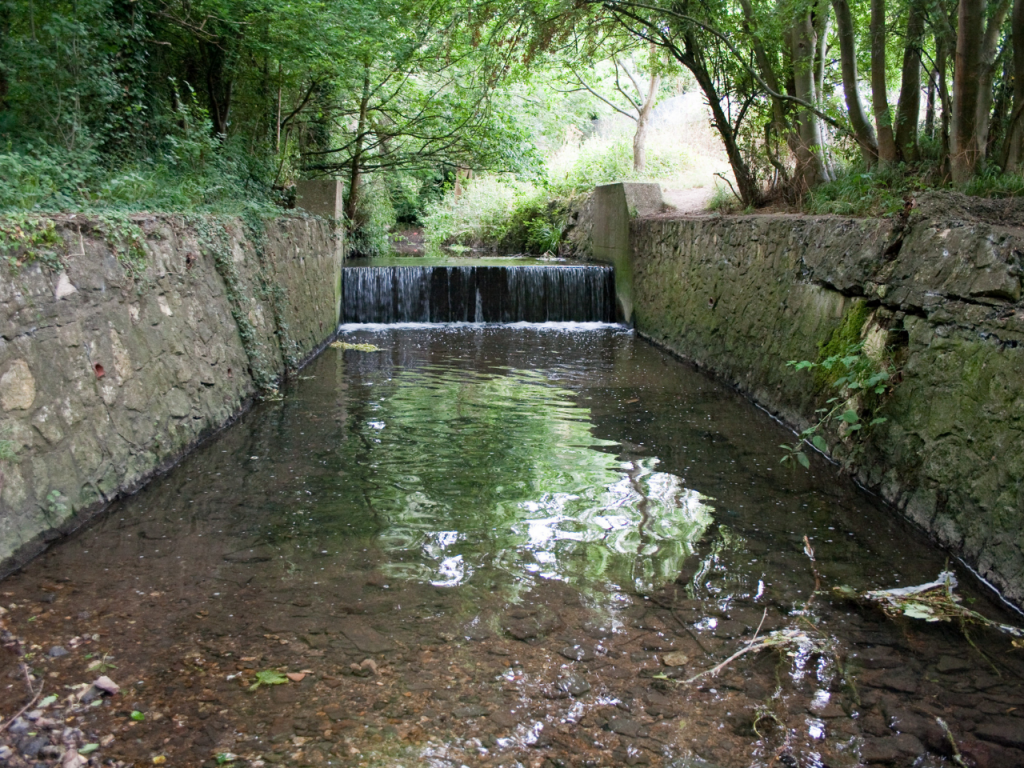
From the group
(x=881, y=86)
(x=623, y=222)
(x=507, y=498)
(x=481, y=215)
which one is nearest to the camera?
(x=507, y=498)

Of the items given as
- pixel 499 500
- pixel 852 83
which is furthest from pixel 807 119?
pixel 499 500

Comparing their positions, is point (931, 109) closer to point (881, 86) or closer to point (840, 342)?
point (881, 86)

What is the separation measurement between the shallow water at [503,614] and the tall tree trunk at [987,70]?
2.86 metres

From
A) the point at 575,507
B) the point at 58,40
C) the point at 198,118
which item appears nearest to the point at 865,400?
the point at 575,507

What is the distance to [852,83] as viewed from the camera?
7.60 m

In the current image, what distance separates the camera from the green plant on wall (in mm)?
5016

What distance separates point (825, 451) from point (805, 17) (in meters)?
5.14

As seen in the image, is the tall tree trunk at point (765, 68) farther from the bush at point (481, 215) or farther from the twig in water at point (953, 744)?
the bush at point (481, 215)

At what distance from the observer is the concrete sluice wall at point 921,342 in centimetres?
389

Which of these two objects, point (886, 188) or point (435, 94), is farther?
point (435, 94)

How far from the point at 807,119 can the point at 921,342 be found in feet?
16.1

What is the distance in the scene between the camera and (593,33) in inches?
400

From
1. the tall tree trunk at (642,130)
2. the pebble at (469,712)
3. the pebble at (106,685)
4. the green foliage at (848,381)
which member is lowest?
the pebble at (469,712)

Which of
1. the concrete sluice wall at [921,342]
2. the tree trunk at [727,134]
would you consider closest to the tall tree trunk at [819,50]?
the tree trunk at [727,134]
